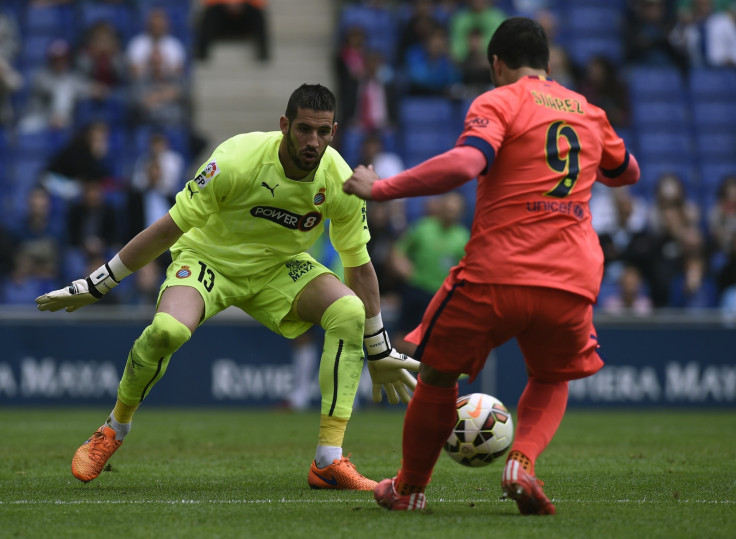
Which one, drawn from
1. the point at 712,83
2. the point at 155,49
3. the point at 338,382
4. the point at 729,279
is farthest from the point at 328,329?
the point at 712,83

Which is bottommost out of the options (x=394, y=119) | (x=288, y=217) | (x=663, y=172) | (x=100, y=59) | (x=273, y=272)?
(x=663, y=172)

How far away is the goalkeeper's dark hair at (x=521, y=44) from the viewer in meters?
5.20

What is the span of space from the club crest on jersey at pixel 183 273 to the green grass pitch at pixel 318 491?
3.80ft

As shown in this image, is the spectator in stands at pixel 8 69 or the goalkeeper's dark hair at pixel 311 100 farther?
the spectator in stands at pixel 8 69

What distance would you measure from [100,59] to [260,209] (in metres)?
10.4

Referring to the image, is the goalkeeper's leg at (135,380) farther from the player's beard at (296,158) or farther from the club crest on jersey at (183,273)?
the player's beard at (296,158)

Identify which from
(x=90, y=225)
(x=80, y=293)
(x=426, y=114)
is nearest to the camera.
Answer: (x=80, y=293)

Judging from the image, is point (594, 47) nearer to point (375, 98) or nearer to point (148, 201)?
point (375, 98)

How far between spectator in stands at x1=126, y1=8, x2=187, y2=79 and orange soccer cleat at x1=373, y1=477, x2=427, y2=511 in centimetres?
1174

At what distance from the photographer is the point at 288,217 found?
667 centimetres

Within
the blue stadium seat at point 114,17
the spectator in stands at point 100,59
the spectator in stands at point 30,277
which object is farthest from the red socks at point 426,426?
the blue stadium seat at point 114,17

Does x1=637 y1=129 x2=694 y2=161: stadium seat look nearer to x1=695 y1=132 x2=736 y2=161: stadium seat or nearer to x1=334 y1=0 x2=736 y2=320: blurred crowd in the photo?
x1=334 y1=0 x2=736 y2=320: blurred crowd

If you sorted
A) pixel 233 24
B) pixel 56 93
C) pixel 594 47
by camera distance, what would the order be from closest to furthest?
1. pixel 56 93
2. pixel 233 24
3. pixel 594 47

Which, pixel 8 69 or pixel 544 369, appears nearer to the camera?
pixel 544 369
